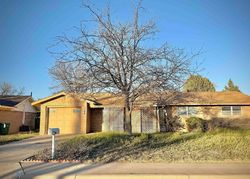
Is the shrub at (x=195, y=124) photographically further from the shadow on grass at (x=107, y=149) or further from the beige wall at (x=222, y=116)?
the shadow on grass at (x=107, y=149)

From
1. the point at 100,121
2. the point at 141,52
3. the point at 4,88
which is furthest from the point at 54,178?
the point at 4,88

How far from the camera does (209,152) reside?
32.3 ft

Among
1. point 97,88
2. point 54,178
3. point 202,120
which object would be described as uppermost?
point 97,88

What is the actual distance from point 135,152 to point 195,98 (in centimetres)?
1327

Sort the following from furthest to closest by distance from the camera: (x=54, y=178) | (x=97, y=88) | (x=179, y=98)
A: (x=179, y=98)
(x=97, y=88)
(x=54, y=178)

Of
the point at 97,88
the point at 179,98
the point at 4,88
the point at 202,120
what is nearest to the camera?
the point at 97,88

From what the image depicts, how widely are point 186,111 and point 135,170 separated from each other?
14.9 metres

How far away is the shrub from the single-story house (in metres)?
1.46

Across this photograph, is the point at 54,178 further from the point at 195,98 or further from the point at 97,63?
the point at 195,98

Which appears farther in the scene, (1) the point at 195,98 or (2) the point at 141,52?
(1) the point at 195,98

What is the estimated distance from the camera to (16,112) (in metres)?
23.4

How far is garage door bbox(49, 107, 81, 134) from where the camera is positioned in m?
20.1

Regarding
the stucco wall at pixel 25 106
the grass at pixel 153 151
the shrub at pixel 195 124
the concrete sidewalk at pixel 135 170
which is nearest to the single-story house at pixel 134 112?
the shrub at pixel 195 124

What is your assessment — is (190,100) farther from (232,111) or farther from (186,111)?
(232,111)
